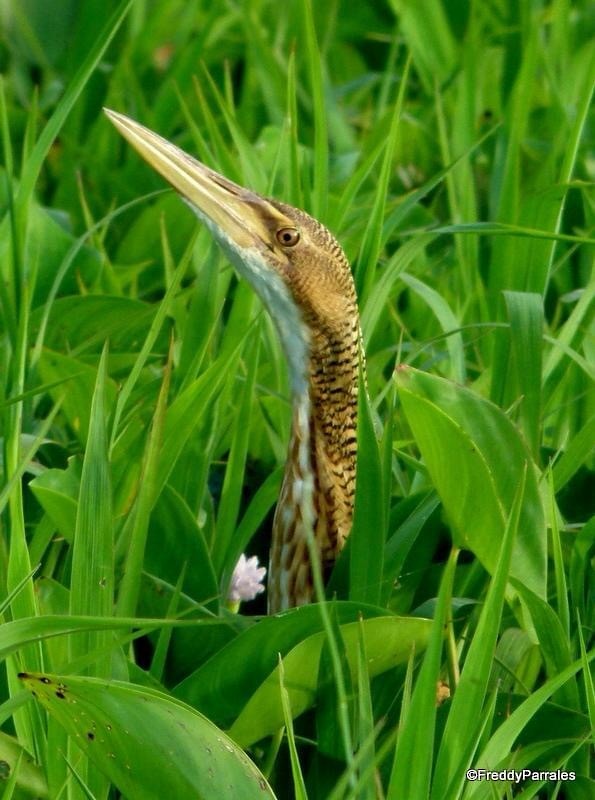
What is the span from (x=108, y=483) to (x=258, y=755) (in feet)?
1.67

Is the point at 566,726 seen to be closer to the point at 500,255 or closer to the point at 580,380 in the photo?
the point at 580,380

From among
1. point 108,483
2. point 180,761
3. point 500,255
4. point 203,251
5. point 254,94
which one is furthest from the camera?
point 254,94

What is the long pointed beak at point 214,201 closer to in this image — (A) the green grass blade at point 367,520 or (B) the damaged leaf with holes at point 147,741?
(A) the green grass blade at point 367,520

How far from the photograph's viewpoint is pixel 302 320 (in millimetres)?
2496

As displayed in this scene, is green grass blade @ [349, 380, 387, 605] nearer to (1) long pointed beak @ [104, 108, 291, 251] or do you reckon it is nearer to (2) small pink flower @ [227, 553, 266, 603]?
(2) small pink flower @ [227, 553, 266, 603]

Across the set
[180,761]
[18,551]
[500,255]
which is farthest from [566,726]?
[500,255]

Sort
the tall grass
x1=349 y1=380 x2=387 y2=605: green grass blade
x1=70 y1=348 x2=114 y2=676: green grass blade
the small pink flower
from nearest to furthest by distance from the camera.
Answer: the tall grass, x1=70 y1=348 x2=114 y2=676: green grass blade, x1=349 y1=380 x2=387 y2=605: green grass blade, the small pink flower

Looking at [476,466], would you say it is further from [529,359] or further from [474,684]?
[529,359]

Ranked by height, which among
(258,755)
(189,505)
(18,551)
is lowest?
(258,755)

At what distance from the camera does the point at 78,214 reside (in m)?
3.95

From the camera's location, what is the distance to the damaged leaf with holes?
1.75m

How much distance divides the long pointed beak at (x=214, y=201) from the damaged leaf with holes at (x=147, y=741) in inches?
36.9

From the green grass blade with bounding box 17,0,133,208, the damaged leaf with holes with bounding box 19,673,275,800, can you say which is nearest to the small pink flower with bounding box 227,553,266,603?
the damaged leaf with holes with bounding box 19,673,275,800

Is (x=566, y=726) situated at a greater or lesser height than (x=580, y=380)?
lesser
